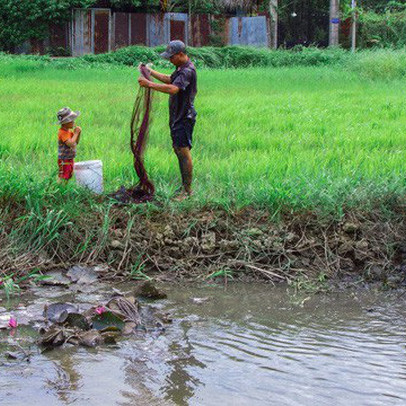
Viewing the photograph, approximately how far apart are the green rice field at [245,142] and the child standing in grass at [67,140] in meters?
0.10

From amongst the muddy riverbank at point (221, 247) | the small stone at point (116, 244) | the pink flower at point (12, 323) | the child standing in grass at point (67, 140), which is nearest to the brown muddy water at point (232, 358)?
the pink flower at point (12, 323)

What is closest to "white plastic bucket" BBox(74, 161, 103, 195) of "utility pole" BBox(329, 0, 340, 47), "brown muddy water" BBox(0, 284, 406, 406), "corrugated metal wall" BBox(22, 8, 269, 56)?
"brown muddy water" BBox(0, 284, 406, 406)

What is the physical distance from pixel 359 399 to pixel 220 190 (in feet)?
8.30

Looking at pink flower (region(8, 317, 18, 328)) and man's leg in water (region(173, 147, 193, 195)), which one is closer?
pink flower (region(8, 317, 18, 328))

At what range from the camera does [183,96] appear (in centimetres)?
548

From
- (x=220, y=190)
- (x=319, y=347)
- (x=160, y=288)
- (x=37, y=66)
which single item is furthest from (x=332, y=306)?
(x=37, y=66)

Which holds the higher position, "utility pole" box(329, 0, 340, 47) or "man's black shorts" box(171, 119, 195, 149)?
"utility pole" box(329, 0, 340, 47)

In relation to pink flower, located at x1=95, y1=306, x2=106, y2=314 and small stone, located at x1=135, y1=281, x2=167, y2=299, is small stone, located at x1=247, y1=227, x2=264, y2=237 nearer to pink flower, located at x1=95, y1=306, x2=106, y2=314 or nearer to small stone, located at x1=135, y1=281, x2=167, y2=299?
small stone, located at x1=135, y1=281, x2=167, y2=299

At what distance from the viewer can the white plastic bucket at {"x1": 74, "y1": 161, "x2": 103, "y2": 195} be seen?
538cm

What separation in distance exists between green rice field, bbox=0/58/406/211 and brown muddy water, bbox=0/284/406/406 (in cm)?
103

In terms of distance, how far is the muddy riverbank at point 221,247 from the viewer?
16.0 ft

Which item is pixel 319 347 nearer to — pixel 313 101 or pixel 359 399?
pixel 359 399

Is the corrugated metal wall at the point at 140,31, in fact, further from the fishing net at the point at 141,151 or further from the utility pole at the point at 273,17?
the fishing net at the point at 141,151

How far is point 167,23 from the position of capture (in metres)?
23.6
